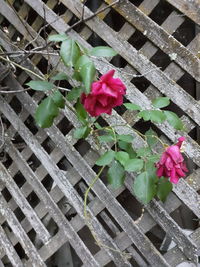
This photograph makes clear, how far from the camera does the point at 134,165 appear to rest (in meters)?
1.33

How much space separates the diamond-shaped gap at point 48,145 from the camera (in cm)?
192

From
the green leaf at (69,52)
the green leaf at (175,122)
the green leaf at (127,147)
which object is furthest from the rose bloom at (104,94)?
the green leaf at (127,147)

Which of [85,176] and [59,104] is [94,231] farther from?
[59,104]

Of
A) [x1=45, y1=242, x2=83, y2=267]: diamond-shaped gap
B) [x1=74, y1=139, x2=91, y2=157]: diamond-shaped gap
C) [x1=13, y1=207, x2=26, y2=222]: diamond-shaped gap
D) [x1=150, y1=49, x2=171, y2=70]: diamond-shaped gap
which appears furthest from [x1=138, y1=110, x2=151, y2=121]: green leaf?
[x1=45, y1=242, x2=83, y2=267]: diamond-shaped gap

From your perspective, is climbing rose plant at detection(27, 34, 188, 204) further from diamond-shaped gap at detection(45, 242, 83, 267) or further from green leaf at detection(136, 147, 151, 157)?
diamond-shaped gap at detection(45, 242, 83, 267)

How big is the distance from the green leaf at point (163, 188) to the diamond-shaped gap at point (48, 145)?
0.70m

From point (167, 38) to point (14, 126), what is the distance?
36.0 inches

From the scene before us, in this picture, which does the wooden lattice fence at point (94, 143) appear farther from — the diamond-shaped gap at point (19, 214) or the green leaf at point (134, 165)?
the green leaf at point (134, 165)

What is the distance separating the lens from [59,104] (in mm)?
1398

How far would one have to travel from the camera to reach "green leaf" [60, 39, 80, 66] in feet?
3.93

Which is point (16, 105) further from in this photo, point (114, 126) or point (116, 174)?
point (116, 174)

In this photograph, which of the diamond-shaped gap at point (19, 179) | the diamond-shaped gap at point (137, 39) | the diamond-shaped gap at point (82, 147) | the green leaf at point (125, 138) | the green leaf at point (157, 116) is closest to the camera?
the green leaf at point (157, 116)

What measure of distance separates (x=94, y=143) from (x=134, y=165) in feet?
1.10

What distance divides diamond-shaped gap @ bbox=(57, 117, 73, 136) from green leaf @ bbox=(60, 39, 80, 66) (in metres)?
0.66
